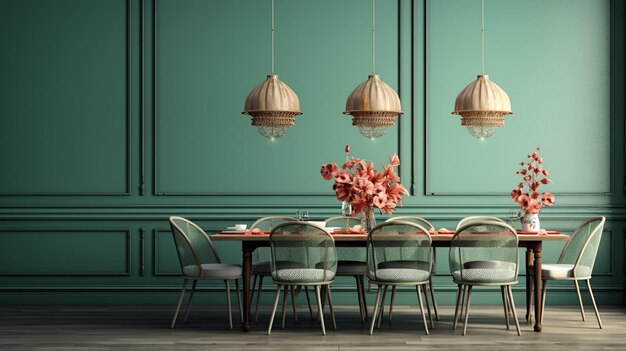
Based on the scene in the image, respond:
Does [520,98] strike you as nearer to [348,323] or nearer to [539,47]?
[539,47]

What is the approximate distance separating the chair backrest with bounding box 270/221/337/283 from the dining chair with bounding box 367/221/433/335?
0.93ft

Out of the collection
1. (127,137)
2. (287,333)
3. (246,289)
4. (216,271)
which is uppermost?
(127,137)

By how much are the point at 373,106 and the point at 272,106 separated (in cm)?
71

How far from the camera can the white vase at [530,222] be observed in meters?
5.93

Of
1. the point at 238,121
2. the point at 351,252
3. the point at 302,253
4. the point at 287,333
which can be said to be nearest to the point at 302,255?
the point at 302,253

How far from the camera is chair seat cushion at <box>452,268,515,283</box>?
5.54 metres

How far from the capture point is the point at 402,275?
5582 mm

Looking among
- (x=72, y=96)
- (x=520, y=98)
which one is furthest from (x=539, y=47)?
(x=72, y=96)

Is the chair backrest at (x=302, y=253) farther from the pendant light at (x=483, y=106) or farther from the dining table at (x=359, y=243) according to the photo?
the pendant light at (x=483, y=106)

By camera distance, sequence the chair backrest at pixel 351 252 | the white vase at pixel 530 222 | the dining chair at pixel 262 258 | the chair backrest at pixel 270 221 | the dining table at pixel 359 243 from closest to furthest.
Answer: the dining table at pixel 359 243 < the white vase at pixel 530 222 < the dining chair at pixel 262 258 < the chair backrest at pixel 351 252 < the chair backrest at pixel 270 221

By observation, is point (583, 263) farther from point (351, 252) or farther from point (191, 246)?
point (191, 246)

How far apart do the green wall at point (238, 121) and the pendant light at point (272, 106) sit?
1303 millimetres

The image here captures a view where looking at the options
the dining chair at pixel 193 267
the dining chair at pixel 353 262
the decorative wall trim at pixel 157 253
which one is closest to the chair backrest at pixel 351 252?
the dining chair at pixel 353 262

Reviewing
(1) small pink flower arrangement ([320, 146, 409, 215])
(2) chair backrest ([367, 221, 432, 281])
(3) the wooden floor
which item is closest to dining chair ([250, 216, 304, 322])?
(3) the wooden floor
